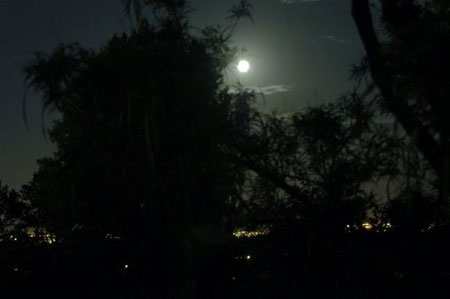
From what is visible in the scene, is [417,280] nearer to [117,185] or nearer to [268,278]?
[268,278]

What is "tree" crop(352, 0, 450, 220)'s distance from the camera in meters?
6.41

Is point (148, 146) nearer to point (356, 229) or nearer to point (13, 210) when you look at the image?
point (356, 229)

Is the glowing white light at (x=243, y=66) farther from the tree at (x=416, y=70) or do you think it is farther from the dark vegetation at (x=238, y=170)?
the tree at (x=416, y=70)

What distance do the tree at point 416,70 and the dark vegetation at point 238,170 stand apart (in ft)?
0.07

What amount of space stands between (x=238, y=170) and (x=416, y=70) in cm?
347

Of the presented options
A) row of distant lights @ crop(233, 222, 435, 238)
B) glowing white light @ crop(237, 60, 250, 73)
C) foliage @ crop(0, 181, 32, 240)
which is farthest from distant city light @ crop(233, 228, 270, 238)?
foliage @ crop(0, 181, 32, 240)

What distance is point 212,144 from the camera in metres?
8.62

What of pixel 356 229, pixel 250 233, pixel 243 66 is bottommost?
pixel 356 229

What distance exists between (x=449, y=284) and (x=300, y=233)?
274 cm

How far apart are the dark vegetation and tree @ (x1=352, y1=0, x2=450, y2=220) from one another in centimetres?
2

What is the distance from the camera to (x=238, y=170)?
9.12 metres

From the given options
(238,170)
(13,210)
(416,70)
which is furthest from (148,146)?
(13,210)

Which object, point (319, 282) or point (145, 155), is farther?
point (319, 282)

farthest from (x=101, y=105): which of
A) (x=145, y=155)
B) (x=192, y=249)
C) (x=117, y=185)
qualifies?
(x=192, y=249)
